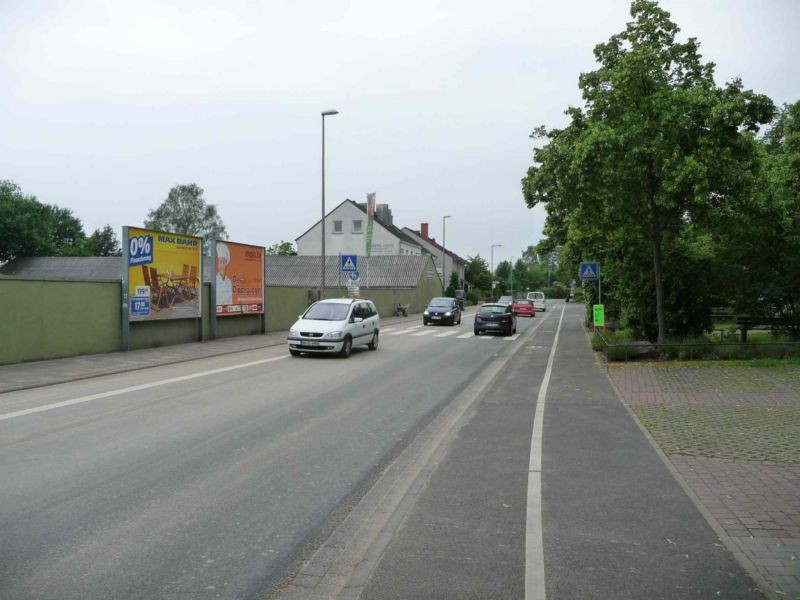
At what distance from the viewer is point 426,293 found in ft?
202

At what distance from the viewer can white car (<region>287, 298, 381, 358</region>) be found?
17.7m

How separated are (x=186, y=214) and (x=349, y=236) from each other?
2170 cm

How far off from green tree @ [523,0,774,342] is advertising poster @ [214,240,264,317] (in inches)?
431

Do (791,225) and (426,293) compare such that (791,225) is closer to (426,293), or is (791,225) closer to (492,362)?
(492,362)

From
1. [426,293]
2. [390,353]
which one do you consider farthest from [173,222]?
[390,353]

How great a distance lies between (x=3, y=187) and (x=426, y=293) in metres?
47.0

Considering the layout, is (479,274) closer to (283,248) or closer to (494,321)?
(283,248)

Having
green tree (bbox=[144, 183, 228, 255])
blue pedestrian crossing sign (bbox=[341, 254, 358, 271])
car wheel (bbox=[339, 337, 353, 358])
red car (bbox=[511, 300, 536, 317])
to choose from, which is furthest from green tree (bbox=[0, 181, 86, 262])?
car wheel (bbox=[339, 337, 353, 358])

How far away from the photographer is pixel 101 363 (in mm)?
15469

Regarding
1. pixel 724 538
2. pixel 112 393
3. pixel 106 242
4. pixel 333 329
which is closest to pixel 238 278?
pixel 333 329

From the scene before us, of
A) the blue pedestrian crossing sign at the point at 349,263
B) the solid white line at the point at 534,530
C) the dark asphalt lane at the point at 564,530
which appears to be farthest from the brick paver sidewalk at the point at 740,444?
the blue pedestrian crossing sign at the point at 349,263

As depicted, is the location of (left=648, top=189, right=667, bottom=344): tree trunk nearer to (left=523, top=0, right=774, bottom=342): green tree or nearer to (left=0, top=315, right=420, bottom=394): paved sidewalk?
(left=523, top=0, right=774, bottom=342): green tree

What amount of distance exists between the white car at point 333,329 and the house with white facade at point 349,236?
5209 cm

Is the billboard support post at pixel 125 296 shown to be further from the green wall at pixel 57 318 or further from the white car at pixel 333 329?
the white car at pixel 333 329
